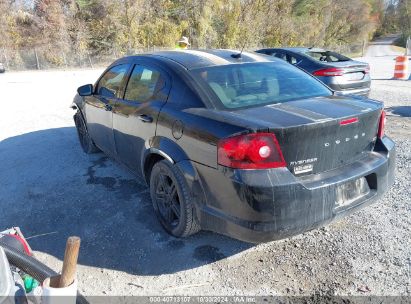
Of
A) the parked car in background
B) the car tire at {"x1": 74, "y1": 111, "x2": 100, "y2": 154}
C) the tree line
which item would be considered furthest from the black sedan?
the tree line

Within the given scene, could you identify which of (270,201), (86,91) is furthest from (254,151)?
(86,91)

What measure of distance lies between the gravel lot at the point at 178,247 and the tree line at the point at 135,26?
2930cm

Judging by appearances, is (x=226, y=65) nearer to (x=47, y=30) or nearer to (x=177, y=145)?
(x=177, y=145)

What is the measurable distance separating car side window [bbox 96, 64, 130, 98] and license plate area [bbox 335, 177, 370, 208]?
2.70 m

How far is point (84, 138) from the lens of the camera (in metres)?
A: 5.64

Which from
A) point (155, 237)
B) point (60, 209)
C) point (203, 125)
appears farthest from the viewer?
point (60, 209)

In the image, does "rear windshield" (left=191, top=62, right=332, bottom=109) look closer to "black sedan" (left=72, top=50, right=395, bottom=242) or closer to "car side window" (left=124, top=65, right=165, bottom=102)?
"black sedan" (left=72, top=50, right=395, bottom=242)

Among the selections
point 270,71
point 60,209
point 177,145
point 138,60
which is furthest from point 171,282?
point 138,60

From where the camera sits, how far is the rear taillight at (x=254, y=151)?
251 cm

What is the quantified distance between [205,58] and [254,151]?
149 cm

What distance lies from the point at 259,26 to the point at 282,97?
39.7m

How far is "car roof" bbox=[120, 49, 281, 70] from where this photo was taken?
3479mm

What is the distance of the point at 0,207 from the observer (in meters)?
4.08

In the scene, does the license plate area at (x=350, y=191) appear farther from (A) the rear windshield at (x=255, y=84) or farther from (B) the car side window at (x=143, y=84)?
(B) the car side window at (x=143, y=84)
